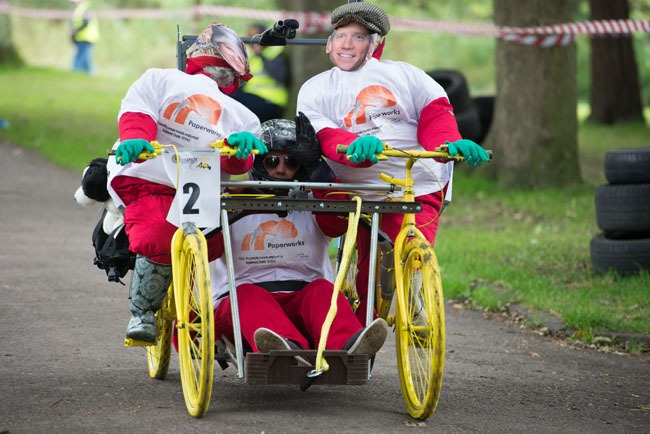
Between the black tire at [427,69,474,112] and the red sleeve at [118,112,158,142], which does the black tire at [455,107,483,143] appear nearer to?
the black tire at [427,69,474,112]

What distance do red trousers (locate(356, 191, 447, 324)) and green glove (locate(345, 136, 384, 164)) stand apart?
2.34 feet

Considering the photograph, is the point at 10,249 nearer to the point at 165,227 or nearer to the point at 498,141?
the point at 165,227

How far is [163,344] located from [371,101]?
163cm

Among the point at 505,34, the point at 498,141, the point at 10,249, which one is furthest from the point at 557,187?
the point at 10,249

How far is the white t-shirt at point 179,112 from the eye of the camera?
18.8 ft

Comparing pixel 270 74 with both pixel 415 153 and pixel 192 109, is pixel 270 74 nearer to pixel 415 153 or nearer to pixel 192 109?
pixel 192 109

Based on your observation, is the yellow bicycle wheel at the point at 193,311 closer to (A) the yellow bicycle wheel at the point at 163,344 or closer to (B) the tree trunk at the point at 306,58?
(A) the yellow bicycle wheel at the point at 163,344

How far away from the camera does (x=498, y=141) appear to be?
15.0 meters

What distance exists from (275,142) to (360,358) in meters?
1.17

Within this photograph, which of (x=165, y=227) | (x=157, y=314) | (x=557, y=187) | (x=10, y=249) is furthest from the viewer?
(x=557, y=187)

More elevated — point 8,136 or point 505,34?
point 505,34

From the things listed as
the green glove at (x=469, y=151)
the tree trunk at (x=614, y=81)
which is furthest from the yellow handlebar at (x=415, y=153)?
the tree trunk at (x=614, y=81)

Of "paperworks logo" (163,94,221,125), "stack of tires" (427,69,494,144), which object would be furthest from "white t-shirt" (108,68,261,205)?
"stack of tires" (427,69,494,144)

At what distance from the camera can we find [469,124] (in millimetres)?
15555
